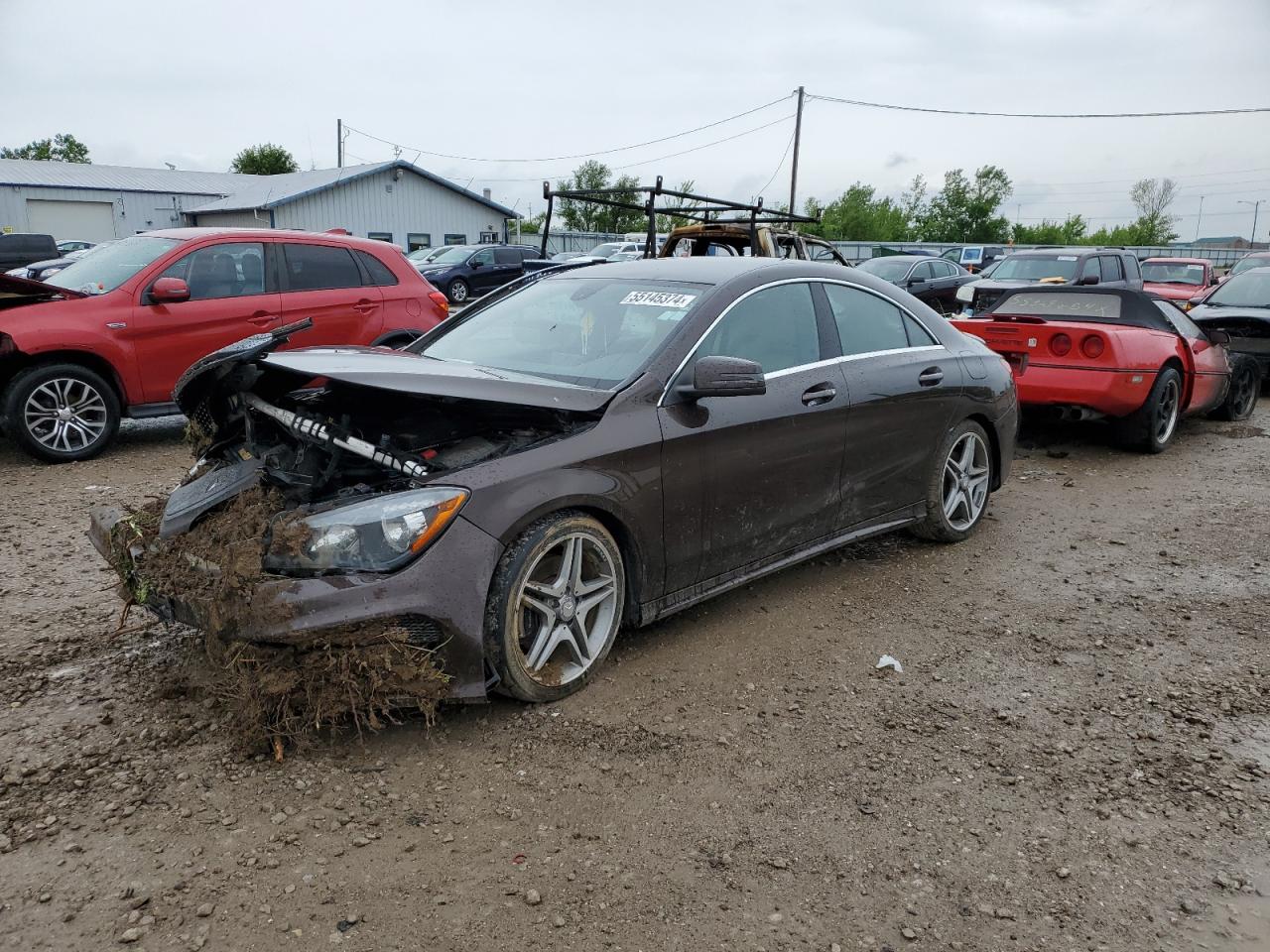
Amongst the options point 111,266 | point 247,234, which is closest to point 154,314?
point 111,266

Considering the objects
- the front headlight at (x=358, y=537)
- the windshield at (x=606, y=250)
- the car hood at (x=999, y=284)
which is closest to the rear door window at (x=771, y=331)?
the front headlight at (x=358, y=537)

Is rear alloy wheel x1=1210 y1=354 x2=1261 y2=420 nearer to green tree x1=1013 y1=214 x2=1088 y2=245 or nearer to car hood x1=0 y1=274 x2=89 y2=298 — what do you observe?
car hood x1=0 y1=274 x2=89 y2=298

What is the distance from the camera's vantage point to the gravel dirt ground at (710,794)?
7.88 feet

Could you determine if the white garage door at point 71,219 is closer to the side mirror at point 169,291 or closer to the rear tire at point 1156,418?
the side mirror at point 169,291

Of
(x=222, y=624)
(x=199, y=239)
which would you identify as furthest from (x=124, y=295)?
(x=222, y=624)

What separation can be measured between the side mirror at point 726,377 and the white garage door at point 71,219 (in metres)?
45.5

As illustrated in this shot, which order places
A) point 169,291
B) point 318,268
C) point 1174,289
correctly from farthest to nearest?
point 1174,289 < point 318,268 < point 169,291

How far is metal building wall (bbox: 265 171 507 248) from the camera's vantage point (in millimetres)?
37969

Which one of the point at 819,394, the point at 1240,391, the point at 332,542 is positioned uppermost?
the point at 819,394

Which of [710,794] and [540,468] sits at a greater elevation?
[540,468]

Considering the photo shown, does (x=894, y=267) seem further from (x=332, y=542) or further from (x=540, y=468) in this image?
(x=332, y=542)

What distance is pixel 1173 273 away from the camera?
17953mm

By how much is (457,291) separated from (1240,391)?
20.5m

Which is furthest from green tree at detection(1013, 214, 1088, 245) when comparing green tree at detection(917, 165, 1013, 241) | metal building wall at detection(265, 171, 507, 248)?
metal building wall at detection(265, 171, 507, 248)
